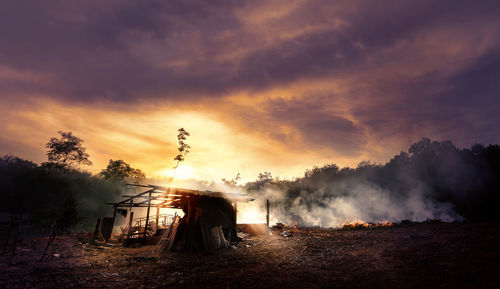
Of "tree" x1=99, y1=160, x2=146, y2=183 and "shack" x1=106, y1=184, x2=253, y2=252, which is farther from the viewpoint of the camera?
"tree" x1=99, y1=160, x2=146, y2=183

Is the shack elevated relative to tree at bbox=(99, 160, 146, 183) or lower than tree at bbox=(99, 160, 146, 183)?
lower

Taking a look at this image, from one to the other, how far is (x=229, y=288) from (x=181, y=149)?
41333 millimetres

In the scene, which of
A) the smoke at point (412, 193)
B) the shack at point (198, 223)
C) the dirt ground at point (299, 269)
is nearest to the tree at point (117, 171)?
the smoke at point (412, 193)

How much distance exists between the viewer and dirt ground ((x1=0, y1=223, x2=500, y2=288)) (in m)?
7.50

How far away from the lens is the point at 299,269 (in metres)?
9.42

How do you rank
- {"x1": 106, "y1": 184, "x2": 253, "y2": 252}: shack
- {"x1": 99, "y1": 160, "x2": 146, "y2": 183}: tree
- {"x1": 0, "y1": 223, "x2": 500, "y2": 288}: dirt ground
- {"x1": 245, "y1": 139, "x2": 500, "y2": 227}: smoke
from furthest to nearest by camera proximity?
{"x1": 99, "y1": 160, "x2": 146, "y2": 183}: tree
{"x1": 245, "y1": 139, "x2": 500, "y2": 227}: smoke
{"x1": 106, "y1": 184, "x2": 253, "y2": 252}: shack
{"x1": 0, "y1": 223, "x2": 500, "y2": 288}: dirt ground

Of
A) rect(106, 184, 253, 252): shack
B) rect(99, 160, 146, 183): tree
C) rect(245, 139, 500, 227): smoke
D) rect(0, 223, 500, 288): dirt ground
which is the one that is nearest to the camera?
rect(0, 223, 500, 288): dirt ground

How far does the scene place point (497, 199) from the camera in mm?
27484

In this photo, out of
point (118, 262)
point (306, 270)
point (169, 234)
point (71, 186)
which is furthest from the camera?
point (71, 186)

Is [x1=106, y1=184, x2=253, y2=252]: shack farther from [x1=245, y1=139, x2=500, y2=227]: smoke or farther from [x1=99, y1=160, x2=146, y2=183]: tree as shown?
[x1=99, y1=160, x2=146, y2=183]: tree

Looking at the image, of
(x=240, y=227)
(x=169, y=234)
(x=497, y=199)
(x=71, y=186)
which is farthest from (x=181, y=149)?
(x=497, y=199)

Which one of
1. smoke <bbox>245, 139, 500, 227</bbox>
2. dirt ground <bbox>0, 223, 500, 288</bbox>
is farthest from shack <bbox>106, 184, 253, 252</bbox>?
smoke <bbox>245, 139, 500, 227</bbox>

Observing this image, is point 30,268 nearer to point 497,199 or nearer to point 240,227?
point 240,227

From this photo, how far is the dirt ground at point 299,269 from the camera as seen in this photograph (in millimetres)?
7500
